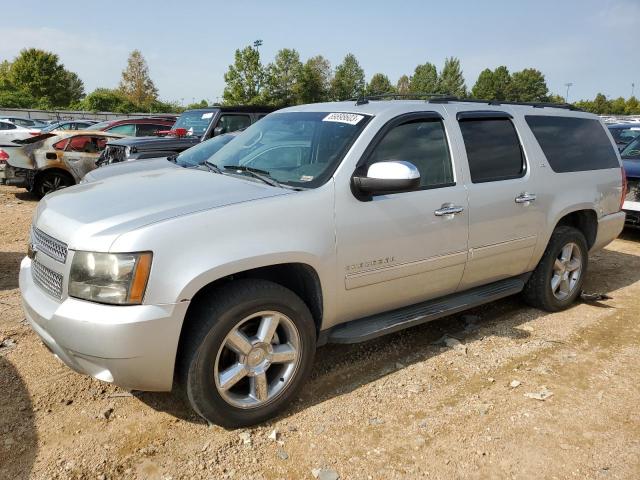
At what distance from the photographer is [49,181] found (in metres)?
10.3

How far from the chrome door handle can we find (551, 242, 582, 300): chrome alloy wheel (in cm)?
83

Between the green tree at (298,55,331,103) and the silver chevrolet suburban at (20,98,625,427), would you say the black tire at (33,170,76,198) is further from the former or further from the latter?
the green tree at (298,55,331,103)

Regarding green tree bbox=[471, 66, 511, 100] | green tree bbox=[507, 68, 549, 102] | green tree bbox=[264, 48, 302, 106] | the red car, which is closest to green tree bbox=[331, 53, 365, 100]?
green tree bbox=[264, 48, 302, 106]

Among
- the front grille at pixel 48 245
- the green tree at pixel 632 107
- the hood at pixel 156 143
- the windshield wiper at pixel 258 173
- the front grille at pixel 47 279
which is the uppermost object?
the green tree at pixel 632 107

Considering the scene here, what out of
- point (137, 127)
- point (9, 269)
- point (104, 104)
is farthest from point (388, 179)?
point (104, 104)

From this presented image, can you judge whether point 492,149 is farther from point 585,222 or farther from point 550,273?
point 585,222

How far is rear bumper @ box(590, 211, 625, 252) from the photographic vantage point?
5031 mm

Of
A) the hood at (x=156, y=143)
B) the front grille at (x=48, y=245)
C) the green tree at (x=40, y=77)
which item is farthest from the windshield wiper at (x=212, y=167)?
the green tree at (x=40, y=77)

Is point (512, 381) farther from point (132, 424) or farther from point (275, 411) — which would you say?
point (132, 424)

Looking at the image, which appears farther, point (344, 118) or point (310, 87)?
point (310, 87)

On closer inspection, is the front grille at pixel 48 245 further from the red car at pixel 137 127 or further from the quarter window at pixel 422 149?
the red car at pixel 137 127

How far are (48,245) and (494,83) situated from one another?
115 m

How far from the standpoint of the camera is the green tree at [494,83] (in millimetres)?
105688

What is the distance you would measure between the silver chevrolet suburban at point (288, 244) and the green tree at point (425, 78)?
108 m
